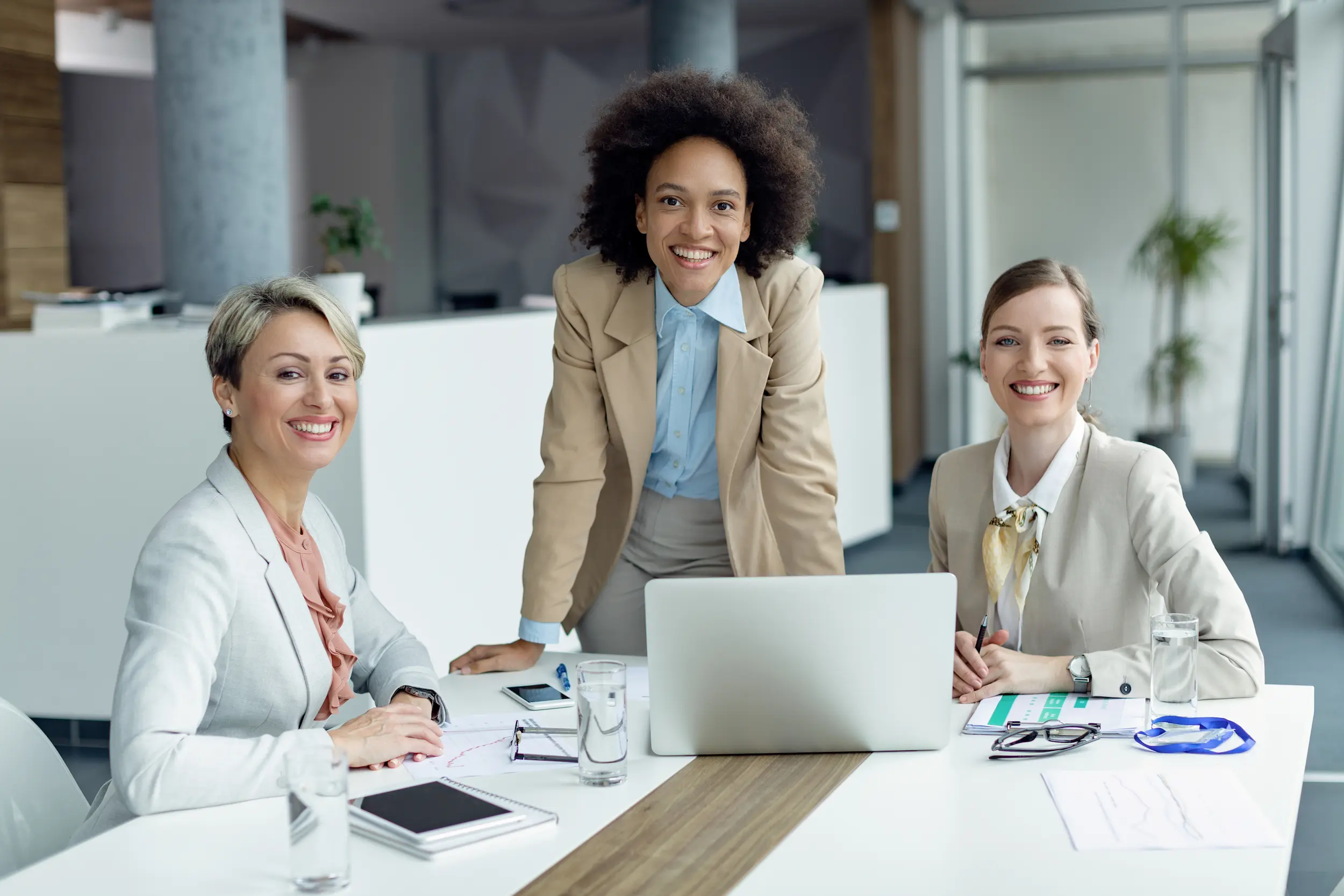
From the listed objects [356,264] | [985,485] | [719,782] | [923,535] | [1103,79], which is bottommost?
[923,535]

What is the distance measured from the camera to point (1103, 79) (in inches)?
387

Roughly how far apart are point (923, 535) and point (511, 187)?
21.0 feet

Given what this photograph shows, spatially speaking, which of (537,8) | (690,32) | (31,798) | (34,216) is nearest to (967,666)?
(31,798)

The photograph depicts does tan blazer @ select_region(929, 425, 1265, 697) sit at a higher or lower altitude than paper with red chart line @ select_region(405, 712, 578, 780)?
higher

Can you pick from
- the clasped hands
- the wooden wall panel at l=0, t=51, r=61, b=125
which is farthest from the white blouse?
the wooden wall panel at l=0, t=51, r=61, b=125

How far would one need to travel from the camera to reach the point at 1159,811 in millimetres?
1605

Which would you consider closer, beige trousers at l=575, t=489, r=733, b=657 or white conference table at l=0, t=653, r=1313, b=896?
white conference table at l=0, t=653, r=1313, b=896

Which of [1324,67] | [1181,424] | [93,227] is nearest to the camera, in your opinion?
[1324,67]

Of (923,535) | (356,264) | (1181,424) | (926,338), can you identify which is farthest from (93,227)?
(1181,424)

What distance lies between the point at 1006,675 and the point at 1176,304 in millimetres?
8179

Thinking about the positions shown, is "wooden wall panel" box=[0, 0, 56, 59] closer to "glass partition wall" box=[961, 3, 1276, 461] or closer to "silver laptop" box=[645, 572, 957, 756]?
"silver laptop" box=[645, 572, 957, 756]

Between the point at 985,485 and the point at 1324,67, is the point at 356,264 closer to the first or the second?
the point at 1324,67

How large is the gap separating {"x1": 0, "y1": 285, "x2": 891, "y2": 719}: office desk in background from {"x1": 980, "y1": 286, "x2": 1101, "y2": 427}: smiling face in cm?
215

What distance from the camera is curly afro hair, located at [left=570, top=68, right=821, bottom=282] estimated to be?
246 centimetres
